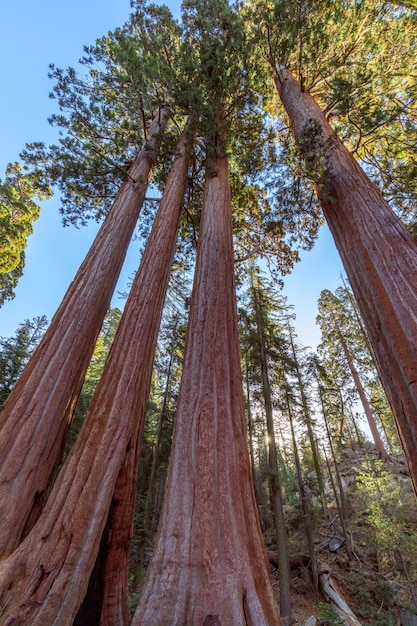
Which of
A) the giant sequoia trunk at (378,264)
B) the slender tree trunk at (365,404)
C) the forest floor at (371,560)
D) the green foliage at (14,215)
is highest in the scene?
the green foliage at (14,215)

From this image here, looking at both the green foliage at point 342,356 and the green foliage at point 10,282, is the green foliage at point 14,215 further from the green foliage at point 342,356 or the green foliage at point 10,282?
the green foliage at point 342,356

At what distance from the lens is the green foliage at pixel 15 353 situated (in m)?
9.75

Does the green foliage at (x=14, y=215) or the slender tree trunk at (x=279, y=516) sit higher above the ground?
the green foliage at (x=14, y=215)

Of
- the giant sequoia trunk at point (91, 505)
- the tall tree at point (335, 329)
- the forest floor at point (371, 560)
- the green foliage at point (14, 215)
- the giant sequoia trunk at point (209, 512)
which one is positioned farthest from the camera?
the tall tree at point (335, 329)

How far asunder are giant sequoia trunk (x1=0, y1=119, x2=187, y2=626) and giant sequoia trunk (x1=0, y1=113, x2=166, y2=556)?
0.72m

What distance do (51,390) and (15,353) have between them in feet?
31.4

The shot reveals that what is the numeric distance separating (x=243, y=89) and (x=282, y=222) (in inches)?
128

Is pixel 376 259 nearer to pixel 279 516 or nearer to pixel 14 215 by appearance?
pixel 279 516

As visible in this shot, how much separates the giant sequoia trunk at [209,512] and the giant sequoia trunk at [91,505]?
2.36 ft

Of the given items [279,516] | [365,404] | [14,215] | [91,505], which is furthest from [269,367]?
[14,215]

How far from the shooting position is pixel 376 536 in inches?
436

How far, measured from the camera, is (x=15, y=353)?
11203 mm

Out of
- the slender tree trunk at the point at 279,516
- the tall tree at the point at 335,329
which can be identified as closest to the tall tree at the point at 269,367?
the slender tree trunk at the point at 279,516

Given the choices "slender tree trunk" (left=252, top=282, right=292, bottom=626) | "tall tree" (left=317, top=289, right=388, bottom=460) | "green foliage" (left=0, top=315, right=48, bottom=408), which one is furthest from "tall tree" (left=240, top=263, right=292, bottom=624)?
"green foliage" (left=0, top=315, right=48, bottom=408)
